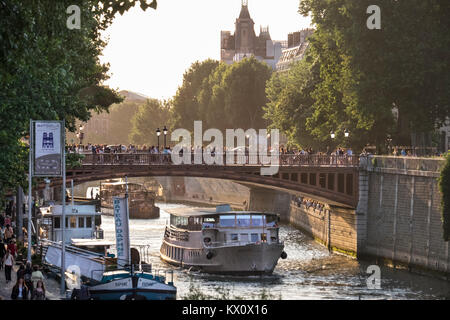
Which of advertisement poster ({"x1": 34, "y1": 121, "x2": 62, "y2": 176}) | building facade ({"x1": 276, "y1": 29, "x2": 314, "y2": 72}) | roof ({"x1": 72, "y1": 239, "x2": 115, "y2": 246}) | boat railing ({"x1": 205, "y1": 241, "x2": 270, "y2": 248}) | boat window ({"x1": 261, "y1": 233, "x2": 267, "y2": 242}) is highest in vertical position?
building facade ({"x1": 276, "y1": 29, "x2": 314, "y2": 72})

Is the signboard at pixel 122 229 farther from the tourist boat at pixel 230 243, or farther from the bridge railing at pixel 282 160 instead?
the bridge railing at pixel 282 160

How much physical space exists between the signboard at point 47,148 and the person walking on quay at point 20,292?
12.2ft

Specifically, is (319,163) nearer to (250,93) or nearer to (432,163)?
(432,163)

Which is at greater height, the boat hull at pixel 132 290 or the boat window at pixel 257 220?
the boat window at pixel 257 220

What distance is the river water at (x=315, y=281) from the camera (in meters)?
45.7

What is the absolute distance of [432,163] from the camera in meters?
53.2

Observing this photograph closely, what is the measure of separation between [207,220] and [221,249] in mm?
2246

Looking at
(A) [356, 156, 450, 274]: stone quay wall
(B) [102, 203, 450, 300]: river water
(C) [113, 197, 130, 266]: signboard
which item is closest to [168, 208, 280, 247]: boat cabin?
(B) [102, 203, 450, 300]: river water

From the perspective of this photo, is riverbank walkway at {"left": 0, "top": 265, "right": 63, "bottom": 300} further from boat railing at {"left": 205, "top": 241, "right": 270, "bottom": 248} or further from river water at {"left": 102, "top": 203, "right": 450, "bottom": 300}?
→ boat railing at {"left": 205, "top": 241, "right": 270, "bottom": 248}

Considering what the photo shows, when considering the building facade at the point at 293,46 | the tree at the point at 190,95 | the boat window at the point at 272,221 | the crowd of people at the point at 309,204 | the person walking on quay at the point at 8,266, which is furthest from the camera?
the building facade at the point at 293,46

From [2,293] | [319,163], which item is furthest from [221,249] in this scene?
[2,293]

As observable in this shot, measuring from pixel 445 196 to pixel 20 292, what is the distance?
24.2m

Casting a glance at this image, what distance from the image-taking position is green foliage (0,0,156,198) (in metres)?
20.0

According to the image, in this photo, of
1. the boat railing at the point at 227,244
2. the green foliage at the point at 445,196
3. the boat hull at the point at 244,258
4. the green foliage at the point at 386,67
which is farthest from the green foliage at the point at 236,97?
the green foliage at the point at 445,196
